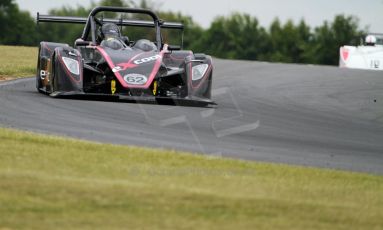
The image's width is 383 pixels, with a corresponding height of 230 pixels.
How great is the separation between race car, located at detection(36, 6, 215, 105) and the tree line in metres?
50.6

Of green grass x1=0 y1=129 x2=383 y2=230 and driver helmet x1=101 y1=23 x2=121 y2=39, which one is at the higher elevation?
driver helmet x1=101 y1=23 x2=121 y2=39

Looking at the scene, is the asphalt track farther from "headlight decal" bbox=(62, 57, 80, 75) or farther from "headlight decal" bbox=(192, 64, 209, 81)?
"headlight decal" bbox=(192, 64, 209, 81)

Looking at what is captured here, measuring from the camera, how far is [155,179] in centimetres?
800

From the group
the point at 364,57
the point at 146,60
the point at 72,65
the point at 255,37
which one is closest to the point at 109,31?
the point at 146,60

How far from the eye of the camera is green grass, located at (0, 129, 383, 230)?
21.8ft

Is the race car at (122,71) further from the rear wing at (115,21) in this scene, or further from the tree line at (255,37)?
the tree line at (255,37)

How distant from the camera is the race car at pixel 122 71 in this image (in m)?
14.8

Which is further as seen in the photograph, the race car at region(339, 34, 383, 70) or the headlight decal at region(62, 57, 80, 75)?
the race car at region(339, 34, 383, 70)

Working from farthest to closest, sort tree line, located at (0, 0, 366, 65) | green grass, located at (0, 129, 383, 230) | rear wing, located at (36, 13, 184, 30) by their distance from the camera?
tree line, located at (0, 0, 366, 65) → rear wing, located at (36, 13, 184, 30) → green grass, located at (0, 129, 383, 230)

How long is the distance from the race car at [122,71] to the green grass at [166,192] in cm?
520

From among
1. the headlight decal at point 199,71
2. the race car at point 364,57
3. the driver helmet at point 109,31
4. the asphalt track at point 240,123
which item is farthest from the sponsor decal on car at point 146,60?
the race car at point 364,57

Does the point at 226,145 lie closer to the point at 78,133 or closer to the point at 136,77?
the point at 78,133

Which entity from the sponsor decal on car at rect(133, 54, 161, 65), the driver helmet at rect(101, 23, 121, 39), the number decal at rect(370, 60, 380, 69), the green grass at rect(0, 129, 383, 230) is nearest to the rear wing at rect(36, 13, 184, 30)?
the driver helmet at rect(101, 23, 121, 39)

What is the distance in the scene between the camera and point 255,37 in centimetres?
7156
